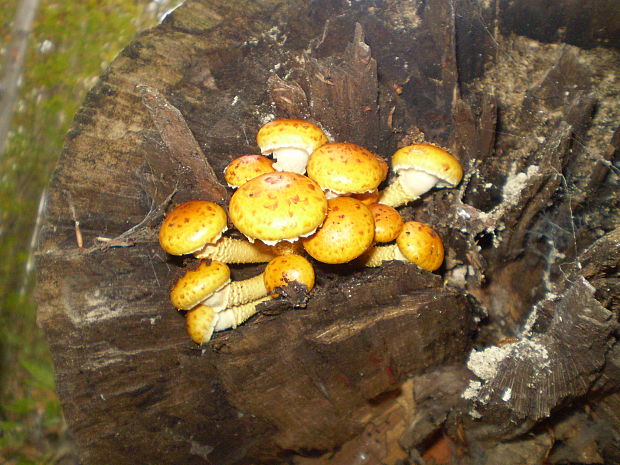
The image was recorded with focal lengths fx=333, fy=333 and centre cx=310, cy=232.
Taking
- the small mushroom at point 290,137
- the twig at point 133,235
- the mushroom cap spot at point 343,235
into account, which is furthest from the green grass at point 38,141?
the mushroom cap spot at point 343,235

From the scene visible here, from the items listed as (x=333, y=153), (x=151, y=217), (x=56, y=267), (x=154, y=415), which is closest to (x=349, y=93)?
(x=333, y=153)

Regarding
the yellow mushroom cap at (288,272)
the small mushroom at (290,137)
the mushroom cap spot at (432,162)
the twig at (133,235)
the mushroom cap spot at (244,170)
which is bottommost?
the yellow mushroom cap at (288,272)

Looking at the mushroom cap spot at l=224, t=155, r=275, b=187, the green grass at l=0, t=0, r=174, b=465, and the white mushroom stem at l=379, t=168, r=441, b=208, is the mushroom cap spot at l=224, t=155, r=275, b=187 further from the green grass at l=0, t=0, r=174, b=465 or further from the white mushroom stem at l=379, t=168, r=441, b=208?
the green grass at l=0, t=0, r=174, b=465

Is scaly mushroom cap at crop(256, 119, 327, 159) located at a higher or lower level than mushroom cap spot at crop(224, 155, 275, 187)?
higher

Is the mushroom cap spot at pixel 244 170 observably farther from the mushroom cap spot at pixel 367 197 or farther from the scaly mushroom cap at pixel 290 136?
the mushroom cap spot at pixel 367 197

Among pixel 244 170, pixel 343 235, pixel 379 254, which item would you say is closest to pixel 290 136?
pixel 244 170

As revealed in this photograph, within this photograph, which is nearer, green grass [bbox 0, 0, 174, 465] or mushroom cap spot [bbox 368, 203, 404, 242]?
mushroom cap spot [bbox 368, 203, 404, 242]

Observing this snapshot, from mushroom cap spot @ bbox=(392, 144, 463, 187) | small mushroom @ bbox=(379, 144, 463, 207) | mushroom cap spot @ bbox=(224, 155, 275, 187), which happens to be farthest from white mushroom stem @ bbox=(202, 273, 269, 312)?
mushroom cap spot @ bbox=(392, 144, 463, 187)
